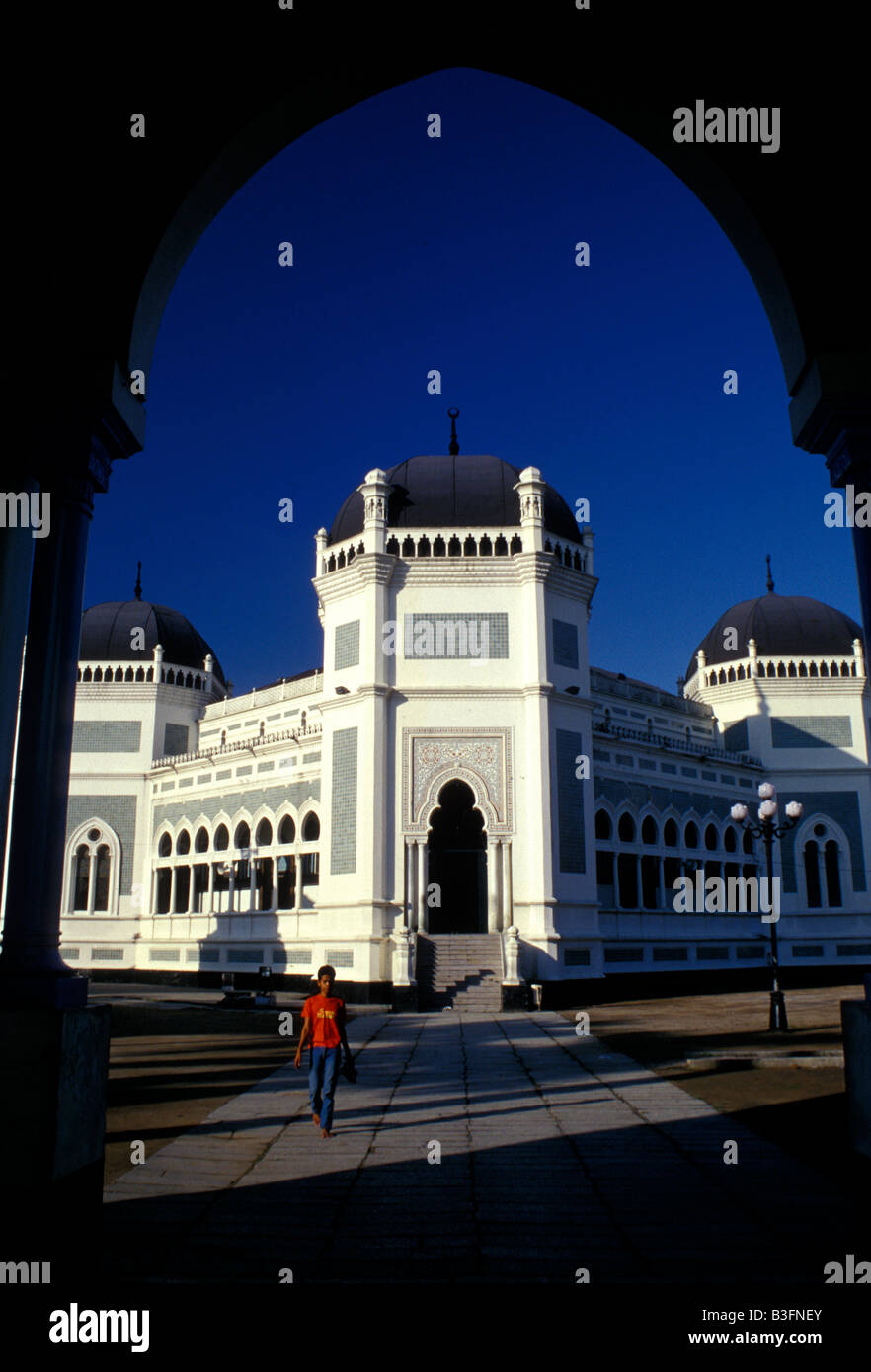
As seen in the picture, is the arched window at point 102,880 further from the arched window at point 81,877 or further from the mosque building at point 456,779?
the arched window at point 81,877

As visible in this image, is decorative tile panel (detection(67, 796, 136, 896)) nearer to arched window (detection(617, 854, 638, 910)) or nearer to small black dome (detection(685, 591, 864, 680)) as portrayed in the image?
arched window (detection(617, 854, 638, 910))

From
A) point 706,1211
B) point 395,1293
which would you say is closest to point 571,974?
point 706,1211

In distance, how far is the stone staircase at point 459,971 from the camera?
22.1 m

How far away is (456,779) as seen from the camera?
24.2 m

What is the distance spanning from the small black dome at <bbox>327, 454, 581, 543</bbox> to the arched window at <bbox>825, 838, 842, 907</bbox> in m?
15.8

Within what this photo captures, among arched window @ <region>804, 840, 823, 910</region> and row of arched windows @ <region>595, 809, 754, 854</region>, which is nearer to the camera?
row of arched windows @ <region>595, 809, 754, 854</region>

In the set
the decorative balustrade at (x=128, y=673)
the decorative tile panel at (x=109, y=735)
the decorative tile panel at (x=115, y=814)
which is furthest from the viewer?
the decorative balustrade at (x=128, y=673)

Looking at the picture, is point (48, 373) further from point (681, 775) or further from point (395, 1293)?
point (681, 775)

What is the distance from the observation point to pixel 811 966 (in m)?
33.8

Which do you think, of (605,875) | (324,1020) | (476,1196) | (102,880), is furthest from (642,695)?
(476,1196)

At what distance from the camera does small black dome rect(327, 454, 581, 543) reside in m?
25.8

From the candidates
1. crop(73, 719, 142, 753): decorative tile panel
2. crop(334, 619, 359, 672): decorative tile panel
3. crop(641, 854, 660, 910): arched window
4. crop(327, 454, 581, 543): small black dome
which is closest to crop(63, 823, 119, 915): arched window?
crop(73, 719, 142, 753): decorative tile panel

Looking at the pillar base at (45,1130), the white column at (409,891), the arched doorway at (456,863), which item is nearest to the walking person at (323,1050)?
the pillar base at (45,1130)

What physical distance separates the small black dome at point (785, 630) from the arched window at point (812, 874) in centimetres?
695
